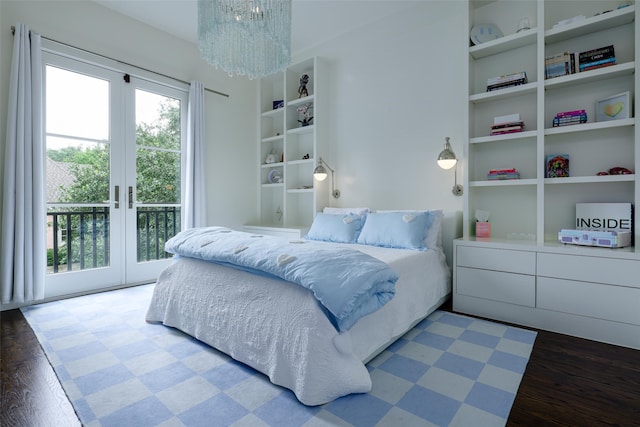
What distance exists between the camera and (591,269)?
6.84ft

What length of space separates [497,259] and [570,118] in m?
1.19

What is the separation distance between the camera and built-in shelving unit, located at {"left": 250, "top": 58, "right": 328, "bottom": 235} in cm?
379

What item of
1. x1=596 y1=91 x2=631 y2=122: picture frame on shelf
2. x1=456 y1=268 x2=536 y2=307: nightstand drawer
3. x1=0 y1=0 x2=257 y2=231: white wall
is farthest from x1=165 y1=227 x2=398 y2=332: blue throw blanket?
x1=0 y1=0 x2=257 y2=231: white wall

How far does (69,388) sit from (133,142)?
2513 millimetres

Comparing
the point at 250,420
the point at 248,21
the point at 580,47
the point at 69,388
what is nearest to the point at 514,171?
the point at 580,47

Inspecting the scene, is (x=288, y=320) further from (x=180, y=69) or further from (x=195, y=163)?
(x=180, y=69)

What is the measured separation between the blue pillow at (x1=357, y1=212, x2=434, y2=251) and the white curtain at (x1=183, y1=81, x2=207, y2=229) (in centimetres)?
201

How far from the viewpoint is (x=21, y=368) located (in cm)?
173

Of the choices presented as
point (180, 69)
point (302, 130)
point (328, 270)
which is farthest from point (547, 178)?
point (180, 69)

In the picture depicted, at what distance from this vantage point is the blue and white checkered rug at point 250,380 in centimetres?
135

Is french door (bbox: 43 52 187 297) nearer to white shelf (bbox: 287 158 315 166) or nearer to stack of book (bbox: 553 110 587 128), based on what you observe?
white shelf (bbox: 287 158 315 166)

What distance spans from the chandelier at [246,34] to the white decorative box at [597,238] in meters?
2.39

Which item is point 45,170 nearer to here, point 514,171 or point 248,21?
point 248,21

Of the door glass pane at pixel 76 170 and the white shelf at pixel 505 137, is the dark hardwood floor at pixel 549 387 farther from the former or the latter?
the white shelf at pixel 505 137
